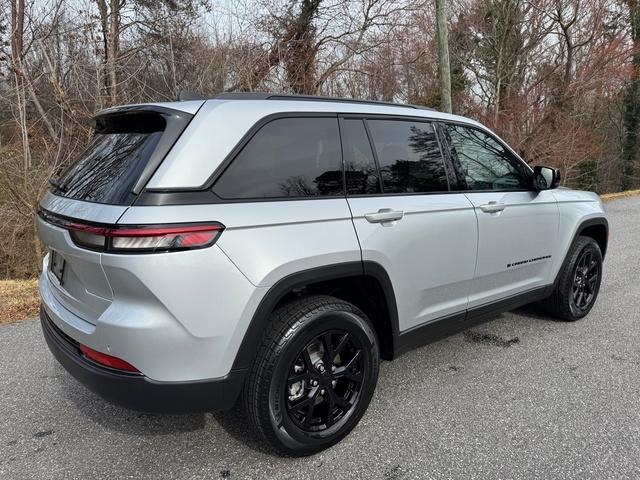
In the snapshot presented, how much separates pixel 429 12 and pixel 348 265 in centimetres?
1133

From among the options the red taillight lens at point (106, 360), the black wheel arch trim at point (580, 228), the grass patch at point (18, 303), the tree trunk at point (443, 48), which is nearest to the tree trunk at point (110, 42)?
the grass patch at point (18, 303)

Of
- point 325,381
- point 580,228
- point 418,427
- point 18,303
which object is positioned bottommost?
point 418,427

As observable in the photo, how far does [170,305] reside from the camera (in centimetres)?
198

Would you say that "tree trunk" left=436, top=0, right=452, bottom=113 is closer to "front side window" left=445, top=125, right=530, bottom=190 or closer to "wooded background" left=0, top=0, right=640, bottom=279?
"wooded background" left=0, top=0, right=640, bottom=279

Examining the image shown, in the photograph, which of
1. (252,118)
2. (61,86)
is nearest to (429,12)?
(61,86)

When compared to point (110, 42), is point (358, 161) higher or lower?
lower

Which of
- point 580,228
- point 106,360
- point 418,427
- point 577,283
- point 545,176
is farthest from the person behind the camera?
point 577,283

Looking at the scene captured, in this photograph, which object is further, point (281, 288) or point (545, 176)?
point (545, 176)

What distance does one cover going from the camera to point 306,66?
11031 mm

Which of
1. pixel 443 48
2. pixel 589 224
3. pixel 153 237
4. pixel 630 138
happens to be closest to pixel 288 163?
pixel 153 237

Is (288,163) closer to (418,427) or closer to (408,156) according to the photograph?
(408,156)

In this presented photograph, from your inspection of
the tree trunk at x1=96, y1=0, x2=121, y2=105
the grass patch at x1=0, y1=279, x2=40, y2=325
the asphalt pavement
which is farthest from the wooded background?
the asphalt pavement

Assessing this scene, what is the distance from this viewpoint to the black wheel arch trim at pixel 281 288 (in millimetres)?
2174

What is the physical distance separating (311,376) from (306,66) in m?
9.80
